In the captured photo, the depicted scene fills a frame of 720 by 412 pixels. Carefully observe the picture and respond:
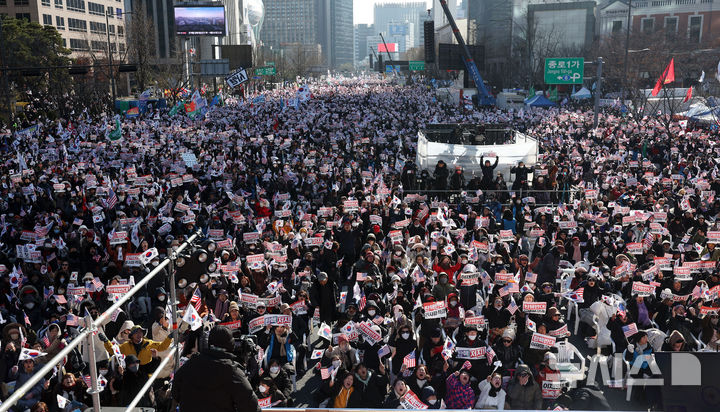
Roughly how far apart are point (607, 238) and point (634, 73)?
4255 cm

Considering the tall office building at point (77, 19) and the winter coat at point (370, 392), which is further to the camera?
the tall office building at point (77, 19)

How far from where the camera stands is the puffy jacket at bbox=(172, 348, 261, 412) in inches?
188

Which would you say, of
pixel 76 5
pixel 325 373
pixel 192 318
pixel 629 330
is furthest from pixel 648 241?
pixel 76 5

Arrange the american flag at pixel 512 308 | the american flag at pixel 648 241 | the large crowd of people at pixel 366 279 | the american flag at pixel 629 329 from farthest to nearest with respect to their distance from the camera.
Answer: the american flag at pixel 648 241, the american flag at pixel 512 308, the american flag at pixel 629 329, the large crowd of people at pixel 366 279

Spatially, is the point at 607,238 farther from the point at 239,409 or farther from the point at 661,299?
the point at 239,409

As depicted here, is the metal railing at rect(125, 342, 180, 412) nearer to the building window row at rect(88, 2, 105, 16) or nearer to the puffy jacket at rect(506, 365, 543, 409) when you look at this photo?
the puffy jacket at rect(506, 365, 543, 409)

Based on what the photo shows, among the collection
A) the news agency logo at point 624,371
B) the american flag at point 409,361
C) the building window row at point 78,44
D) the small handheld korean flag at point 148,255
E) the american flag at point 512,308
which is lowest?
the news agency logo at point 624,371

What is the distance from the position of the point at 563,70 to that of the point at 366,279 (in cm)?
2884

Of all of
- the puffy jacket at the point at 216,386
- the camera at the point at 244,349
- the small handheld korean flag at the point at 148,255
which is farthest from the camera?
the camera at the point at 244,349

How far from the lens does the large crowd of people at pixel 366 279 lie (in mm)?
8492

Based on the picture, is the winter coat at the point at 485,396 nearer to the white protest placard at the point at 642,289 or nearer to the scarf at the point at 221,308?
the white protest placard at the point at 642,289

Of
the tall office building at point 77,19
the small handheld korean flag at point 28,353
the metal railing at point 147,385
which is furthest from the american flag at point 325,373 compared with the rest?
the tall office building at point 77,19

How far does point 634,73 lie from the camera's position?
51.5 m

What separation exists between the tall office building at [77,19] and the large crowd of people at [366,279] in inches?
2548
